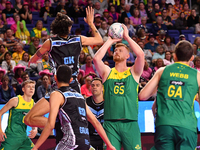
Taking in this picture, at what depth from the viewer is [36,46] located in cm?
1223

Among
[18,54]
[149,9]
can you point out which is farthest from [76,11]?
[18,54]

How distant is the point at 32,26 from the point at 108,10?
388 cm

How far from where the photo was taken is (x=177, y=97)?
155 inches

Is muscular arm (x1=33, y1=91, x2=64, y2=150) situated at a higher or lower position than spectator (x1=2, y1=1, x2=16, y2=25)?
lower

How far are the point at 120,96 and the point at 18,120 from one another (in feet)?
8.21

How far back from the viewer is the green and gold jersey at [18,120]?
6547 mm

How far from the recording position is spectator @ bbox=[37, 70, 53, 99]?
9328 mm

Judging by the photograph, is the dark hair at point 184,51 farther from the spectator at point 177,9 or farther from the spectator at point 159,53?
the spectator at point 177,9

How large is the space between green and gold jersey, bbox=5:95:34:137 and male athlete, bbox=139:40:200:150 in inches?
134

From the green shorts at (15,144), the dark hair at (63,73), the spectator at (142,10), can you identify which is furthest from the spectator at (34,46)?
the dark hair at (63,73)

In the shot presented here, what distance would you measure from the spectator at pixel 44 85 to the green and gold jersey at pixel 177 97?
580cm

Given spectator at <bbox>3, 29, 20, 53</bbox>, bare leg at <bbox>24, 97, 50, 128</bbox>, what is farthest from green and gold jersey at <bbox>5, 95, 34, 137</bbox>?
spectator at <bbox>3, 29, 20, 53</bbox>

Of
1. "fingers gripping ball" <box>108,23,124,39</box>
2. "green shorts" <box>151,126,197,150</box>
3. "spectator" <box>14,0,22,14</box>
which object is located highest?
"spectator" <box>14,0,22,14</box>

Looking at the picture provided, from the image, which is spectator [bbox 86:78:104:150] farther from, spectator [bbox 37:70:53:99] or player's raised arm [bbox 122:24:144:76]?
spectator [bbox 37:70:53:99]
